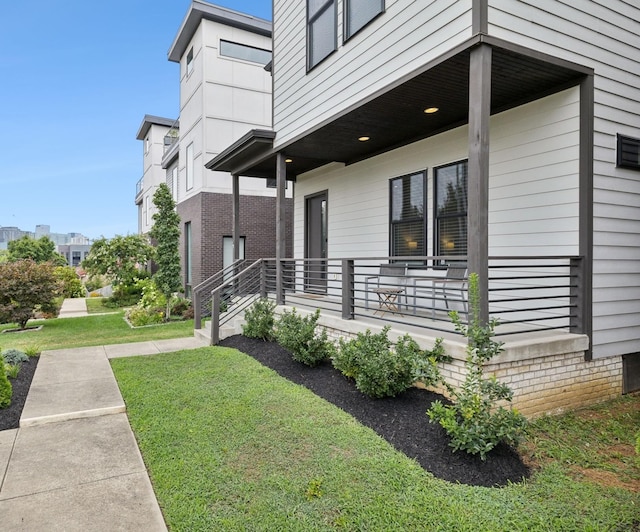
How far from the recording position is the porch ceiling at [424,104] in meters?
4.60

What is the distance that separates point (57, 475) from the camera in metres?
3.38

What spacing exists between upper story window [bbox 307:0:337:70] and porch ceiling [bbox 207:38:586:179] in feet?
4.35

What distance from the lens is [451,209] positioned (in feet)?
21.7

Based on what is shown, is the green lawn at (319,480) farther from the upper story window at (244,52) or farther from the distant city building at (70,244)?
the distant city building at (70,244)

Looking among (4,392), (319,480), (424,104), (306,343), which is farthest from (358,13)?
(4,392)

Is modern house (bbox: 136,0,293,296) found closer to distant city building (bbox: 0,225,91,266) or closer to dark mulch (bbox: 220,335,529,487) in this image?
dark mulch (bbox: 220,335,529,487)

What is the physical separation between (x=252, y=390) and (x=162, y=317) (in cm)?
764

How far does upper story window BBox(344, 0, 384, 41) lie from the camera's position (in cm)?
579

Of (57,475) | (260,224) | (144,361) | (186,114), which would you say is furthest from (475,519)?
(186,114)

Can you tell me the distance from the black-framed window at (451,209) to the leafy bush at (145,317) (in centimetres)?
802

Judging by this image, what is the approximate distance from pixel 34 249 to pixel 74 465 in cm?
3245

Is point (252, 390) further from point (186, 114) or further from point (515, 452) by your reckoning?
point (186, 114)

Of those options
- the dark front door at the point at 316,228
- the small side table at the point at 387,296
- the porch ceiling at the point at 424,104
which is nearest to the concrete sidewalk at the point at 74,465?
the small side table at the point at 387,296

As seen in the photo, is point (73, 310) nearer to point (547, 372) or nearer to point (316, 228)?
point (316, 228)
